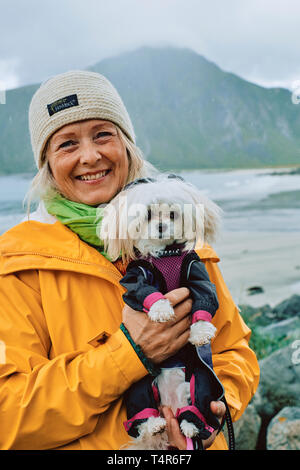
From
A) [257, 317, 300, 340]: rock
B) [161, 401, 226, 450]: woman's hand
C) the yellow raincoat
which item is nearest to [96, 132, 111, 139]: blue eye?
the yellow raincoat

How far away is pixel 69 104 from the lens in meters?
1.85

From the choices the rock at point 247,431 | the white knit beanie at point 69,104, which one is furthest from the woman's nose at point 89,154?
the rock at point 247,431

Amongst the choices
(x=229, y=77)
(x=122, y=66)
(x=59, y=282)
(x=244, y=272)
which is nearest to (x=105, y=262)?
(x=59, y=282)

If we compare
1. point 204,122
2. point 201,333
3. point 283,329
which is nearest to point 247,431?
point 283,329

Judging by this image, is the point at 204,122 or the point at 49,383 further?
the point at 204,122

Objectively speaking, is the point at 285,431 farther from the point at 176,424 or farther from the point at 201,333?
the point at 201,333

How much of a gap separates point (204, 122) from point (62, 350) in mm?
9317

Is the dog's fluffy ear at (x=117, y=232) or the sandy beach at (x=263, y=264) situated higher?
the dog's fluffy ear at (x=117, y=232)

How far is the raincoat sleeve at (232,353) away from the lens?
1.83m

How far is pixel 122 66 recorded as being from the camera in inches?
396

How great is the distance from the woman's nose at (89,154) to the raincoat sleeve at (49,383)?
0.69 metres

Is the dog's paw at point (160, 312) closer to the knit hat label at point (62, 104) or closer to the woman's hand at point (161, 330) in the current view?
the woman's hand at point (161, 330)

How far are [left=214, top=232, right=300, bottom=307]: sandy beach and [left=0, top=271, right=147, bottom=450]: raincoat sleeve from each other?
4.08 m

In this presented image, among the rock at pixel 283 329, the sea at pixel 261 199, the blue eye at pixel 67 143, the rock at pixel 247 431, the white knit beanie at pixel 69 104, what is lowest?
the rock at pixel 247 431
